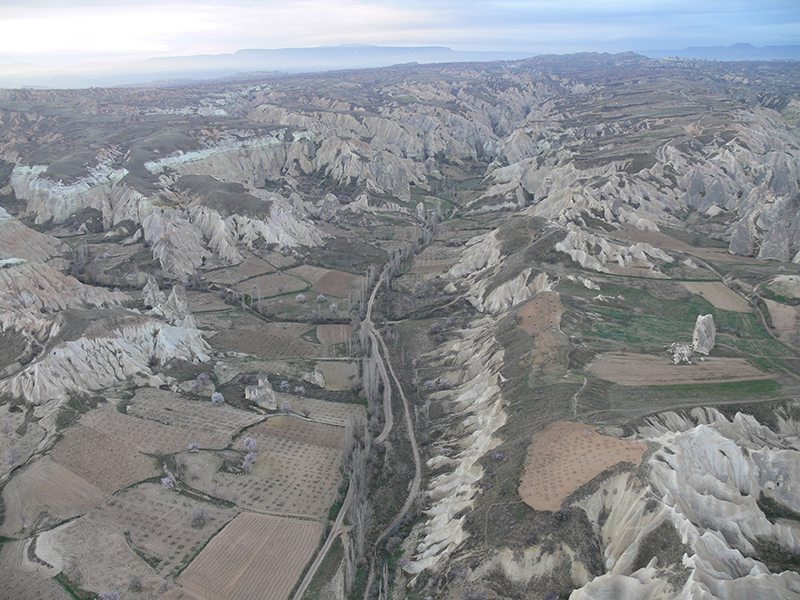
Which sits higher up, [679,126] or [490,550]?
[679,126]

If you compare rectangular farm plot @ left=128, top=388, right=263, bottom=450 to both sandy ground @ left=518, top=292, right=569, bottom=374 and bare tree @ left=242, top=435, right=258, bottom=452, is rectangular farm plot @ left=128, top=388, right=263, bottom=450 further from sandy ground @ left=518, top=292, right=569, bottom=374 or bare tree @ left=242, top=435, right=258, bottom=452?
sandy ground @ left=518, top=292, right=569, bottom=374

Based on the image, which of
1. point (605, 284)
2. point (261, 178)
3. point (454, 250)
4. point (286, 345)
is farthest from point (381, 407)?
point (261, 178)

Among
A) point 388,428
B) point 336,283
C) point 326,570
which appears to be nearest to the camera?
point 326,570

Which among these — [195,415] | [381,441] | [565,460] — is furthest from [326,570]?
[195,415]

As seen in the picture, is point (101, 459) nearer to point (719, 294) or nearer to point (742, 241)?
point (719, 294)

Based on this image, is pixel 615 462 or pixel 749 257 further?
pixel 749 257

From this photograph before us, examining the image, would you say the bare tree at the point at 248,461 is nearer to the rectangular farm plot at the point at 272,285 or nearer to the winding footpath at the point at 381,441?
the winding footpath at the point at 381,441

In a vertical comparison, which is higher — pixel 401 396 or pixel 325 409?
pixel 401 396

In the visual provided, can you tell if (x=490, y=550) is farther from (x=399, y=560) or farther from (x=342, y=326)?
(x=342, y=326)
